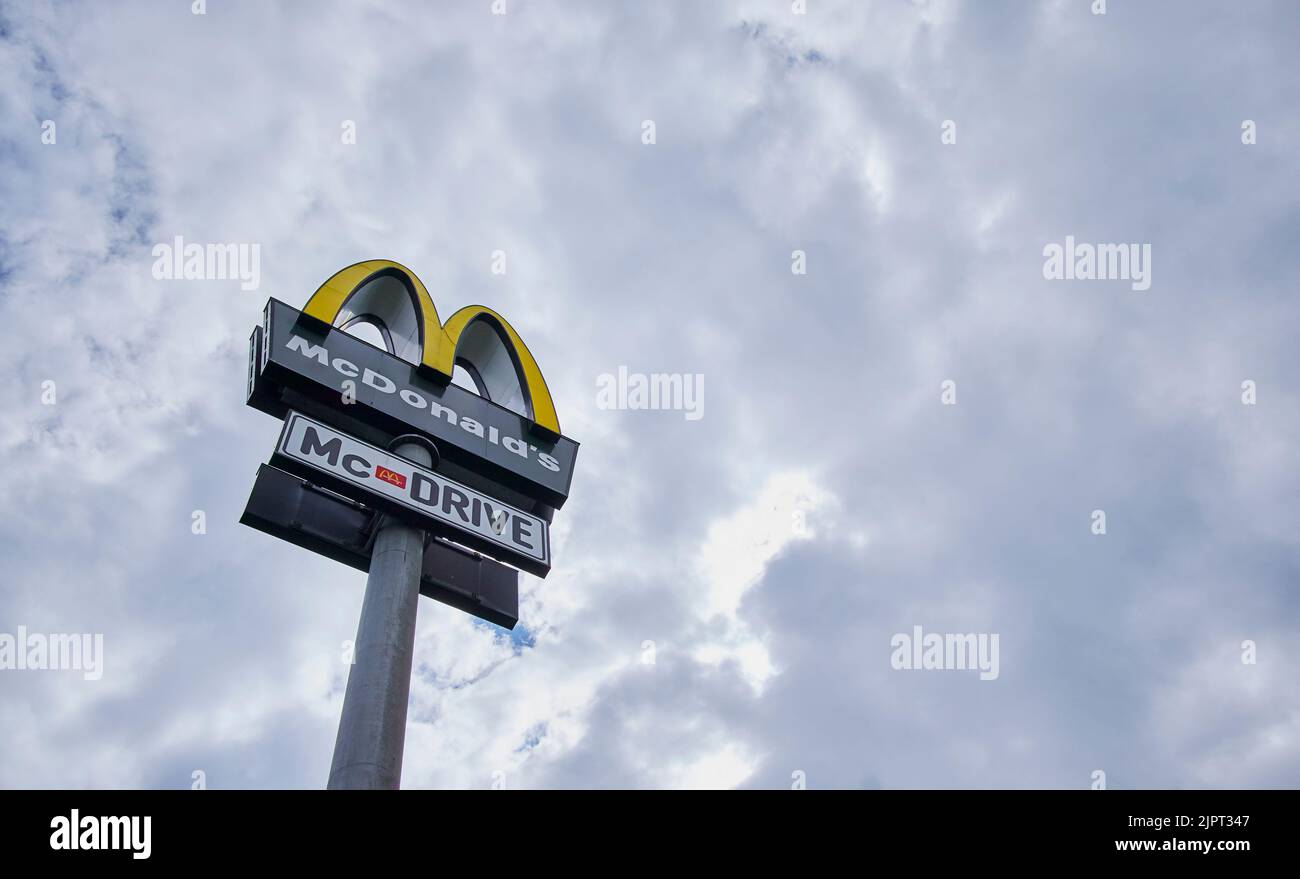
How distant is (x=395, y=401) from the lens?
15094 mm

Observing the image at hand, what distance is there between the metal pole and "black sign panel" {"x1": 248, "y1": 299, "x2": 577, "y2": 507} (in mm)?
1682

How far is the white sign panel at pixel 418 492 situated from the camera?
542 inches

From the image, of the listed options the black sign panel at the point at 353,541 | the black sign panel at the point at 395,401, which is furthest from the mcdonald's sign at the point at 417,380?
the black sign panel at the point at 353,541

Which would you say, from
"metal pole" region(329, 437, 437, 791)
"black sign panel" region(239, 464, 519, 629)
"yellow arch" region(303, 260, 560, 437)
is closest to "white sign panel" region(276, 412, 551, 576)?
"black sign panel" region(239, 464, 519, 629)

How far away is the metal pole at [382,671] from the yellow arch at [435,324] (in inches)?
116

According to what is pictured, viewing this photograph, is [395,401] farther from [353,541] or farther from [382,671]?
[382,671]

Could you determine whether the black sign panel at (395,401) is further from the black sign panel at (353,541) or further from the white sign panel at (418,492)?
the black sign panel at (353,541)
